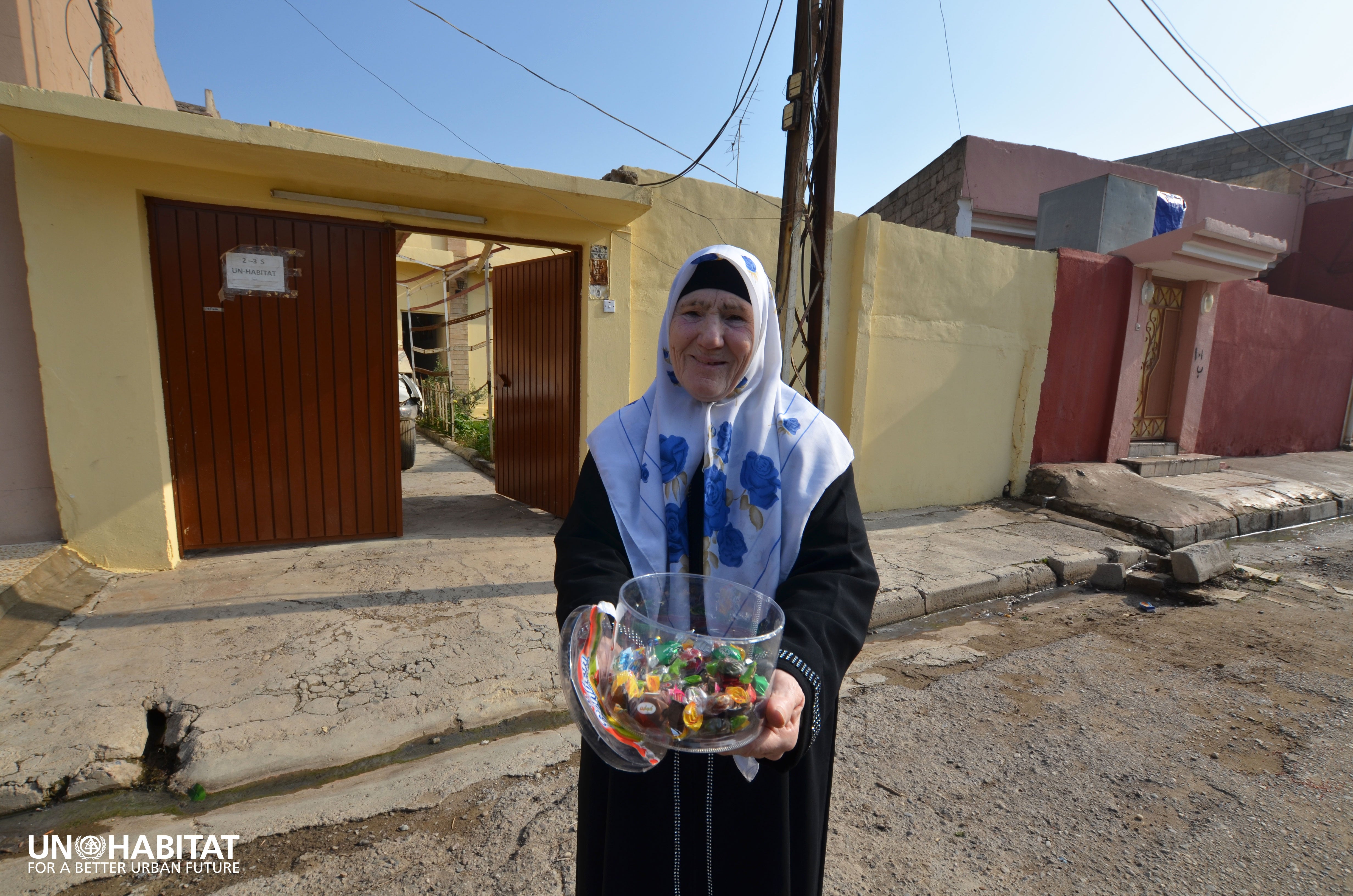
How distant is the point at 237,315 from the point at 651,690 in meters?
4.65

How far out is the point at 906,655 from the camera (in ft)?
12.0

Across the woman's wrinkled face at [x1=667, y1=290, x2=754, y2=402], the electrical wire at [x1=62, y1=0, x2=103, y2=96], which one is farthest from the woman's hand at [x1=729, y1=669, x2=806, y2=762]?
the electrical wire at [x1=62, y1=0, x2=103, y2=96]

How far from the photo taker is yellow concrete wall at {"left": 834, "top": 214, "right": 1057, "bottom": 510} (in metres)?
6.12

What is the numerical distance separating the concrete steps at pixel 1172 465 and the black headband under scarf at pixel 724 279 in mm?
8118

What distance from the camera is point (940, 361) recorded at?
6637 mm

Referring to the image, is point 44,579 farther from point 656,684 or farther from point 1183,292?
point 1183,292

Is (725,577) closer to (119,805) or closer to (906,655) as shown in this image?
(119,805)

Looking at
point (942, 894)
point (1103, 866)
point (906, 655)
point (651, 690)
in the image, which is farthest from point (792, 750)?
point (906, 655)

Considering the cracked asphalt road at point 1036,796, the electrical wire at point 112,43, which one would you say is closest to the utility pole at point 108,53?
the electrical wire at point 112,43

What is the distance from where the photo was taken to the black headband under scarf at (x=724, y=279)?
138cm

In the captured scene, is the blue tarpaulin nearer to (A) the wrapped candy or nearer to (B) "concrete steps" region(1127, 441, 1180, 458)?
(B) "concrete steps" region(1127, 441, 1180, 458)

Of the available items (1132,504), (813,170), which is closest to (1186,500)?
(1132,504)

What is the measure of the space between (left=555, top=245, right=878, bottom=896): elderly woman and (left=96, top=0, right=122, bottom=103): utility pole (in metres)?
5.47

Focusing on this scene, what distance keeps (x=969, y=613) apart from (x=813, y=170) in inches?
125
